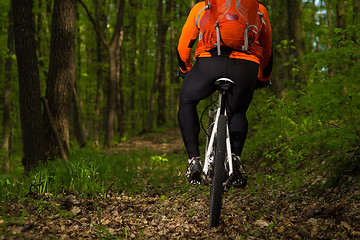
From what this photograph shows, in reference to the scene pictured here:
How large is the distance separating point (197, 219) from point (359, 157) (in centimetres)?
227

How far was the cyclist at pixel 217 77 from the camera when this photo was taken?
3420 millimetres

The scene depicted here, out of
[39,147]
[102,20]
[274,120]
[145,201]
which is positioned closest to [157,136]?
[102,20]

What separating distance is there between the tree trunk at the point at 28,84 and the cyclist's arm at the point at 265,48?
560 centimetres

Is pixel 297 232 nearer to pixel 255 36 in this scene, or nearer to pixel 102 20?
pixel 255 36

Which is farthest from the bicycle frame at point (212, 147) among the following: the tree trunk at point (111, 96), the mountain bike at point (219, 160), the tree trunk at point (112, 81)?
the tree trunk at point (111, 96)

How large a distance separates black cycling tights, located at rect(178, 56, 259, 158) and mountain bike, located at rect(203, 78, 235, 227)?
0.09 meters

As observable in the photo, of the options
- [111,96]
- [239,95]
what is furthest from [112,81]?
[239,95]

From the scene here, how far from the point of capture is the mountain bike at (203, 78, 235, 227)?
3.33 meters

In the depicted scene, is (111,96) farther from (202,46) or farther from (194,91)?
(202,46)

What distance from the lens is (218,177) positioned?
10.9ft

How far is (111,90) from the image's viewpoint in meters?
15.2

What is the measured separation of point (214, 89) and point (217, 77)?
0.58 ft

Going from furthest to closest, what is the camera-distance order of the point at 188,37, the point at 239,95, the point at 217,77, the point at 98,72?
1. the point at 98,72
2. the point at 188,37
3. the point at 239,95
4. the point at 217,77

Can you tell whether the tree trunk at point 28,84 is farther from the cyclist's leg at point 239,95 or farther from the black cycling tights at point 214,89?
the cyclist's leg at point 239,95
